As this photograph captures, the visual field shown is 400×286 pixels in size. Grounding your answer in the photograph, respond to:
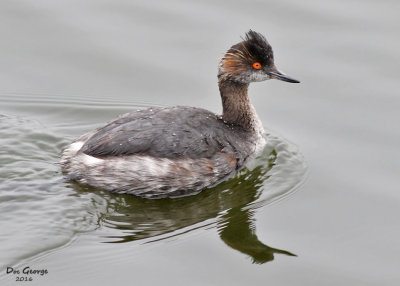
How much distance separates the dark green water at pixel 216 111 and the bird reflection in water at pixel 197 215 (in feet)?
0.06

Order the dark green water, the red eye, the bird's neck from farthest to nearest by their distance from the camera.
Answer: the bird's neck
the red eye
the dark green water

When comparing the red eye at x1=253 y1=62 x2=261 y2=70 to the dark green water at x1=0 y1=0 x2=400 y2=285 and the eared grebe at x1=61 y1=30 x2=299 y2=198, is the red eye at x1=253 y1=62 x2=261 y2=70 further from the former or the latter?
the dark green water at x1=0 y1=0 x2=400 y2=285

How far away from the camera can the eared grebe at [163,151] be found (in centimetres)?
759

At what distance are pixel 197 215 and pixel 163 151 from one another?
703 millimetres

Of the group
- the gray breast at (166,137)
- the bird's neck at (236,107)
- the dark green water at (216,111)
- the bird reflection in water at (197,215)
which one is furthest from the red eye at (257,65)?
the bird reflection in water at (197,215)

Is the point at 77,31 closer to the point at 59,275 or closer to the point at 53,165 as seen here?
the point at 53,165

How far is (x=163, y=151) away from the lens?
7.62m

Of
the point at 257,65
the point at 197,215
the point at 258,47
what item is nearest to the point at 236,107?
the point at 257,65

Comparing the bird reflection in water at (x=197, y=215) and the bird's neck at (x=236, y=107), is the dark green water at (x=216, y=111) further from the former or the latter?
the bird's neck at (x=236, y=107)

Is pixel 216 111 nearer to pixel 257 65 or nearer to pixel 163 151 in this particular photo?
pixel 257 65

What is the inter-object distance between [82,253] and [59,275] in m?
0.37

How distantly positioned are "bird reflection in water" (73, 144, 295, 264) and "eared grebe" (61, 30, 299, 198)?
13 centimetres

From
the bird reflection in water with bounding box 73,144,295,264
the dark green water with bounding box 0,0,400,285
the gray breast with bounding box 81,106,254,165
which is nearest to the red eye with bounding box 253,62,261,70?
the gray breast with bounding box 81,106,254,165

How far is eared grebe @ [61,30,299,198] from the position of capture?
7590 mm
